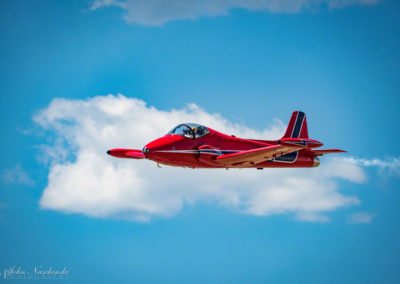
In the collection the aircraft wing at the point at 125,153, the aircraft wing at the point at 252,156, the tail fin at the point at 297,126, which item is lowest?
the aircraft wing at the point at 252,156

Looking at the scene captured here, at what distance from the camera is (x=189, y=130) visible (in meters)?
33.7

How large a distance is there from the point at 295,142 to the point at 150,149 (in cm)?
985

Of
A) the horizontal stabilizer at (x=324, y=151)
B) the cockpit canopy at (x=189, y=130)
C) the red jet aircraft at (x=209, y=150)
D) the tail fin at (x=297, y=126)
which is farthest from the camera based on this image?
the tail fin at (x=297, y=126)

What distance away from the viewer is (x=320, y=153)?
39.1m

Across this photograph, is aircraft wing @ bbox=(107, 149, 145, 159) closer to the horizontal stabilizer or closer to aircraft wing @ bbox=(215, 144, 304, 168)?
aircraft wing @ bbox=(215, 144, 304, 168)

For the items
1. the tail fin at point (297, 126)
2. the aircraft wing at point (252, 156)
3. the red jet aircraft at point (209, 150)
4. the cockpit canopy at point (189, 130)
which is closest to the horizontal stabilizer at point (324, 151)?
the red jet aircraft at point (209, 150)

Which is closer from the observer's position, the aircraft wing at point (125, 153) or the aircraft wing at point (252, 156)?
the aircraft wing at point (252, 156)

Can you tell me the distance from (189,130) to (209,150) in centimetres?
207

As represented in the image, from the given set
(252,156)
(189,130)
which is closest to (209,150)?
(189,130)

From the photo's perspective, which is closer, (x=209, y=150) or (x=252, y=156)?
(x=252, y=156)

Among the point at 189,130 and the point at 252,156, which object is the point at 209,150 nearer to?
the point at 189,130

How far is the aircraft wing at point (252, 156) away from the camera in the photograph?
32375mm

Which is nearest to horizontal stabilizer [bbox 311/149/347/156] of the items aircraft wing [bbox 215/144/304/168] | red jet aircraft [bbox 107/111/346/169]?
red jet aircraft [bbox 107/111/346/169]

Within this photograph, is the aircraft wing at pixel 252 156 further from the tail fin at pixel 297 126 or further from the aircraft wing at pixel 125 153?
the tail fin at pixel 297 126
